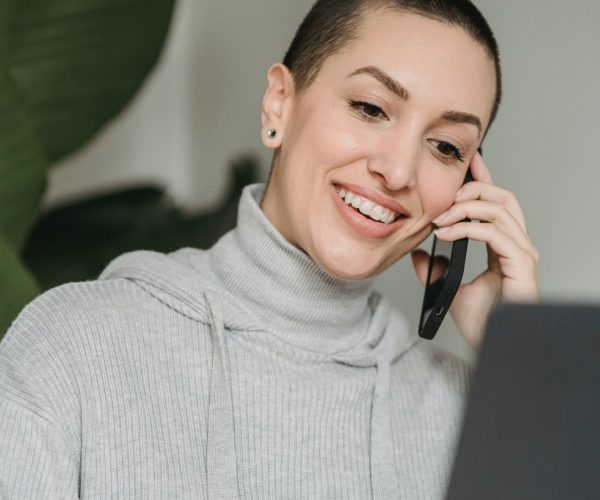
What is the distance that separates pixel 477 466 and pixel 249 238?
611 mm

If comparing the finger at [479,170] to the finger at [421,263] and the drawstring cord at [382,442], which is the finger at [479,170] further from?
the drawstring cord at [382,442]

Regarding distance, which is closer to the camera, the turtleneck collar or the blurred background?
the turtleneck collar

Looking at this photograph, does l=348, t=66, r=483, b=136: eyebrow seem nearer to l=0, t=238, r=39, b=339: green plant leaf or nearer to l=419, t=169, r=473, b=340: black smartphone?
l=419, t=169, r=473, b=340: black smartphone

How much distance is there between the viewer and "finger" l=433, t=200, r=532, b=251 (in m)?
1.16

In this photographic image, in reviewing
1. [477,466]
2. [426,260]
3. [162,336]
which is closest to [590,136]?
[426,260]

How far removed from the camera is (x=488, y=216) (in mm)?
1179

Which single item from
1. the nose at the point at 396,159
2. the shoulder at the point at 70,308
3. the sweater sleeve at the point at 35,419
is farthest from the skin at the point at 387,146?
the sweater sleeve at the point at 35,419

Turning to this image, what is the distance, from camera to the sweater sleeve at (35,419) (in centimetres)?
90

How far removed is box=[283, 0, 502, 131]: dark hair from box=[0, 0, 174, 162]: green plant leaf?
48cm

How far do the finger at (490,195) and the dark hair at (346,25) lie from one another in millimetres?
113

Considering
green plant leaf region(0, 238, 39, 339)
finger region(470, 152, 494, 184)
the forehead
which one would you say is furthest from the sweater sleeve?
finger region(470, 152, 494, 184)

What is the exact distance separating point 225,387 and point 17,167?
52cm

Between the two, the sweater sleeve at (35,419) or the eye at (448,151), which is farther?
the eye at (448,151)

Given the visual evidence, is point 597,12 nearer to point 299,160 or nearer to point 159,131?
point 299,160
